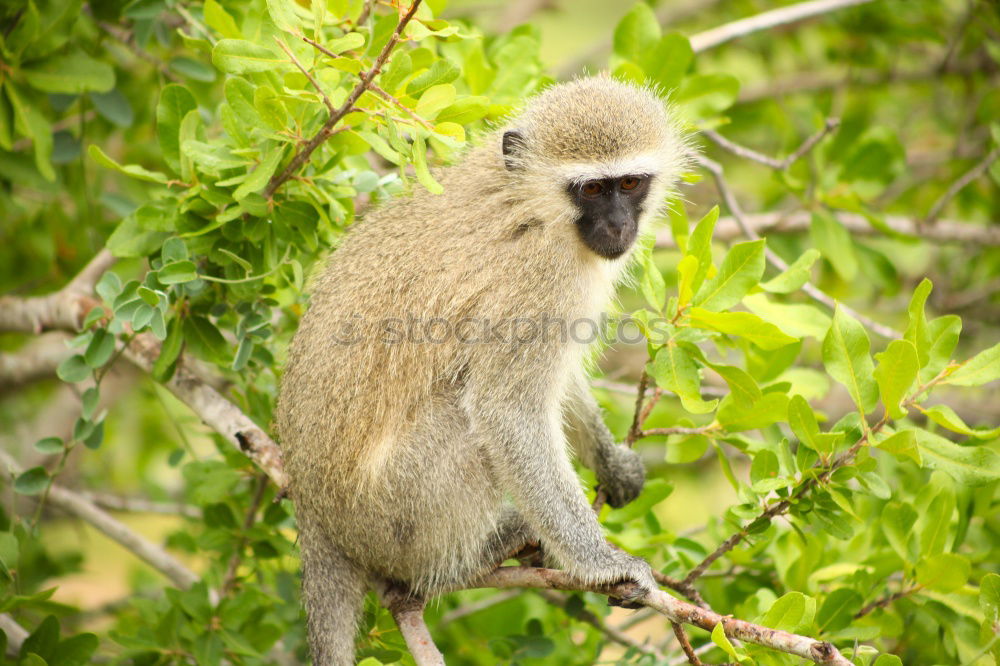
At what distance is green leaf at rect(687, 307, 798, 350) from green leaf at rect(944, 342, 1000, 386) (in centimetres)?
58

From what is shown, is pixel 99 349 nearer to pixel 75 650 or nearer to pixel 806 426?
pixel 75 650

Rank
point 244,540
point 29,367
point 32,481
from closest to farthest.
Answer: point 32,481 < point 244,540 < point 29,367

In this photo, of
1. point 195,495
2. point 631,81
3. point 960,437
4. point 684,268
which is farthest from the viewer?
point 960,437

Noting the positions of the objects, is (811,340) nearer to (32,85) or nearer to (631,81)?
(631,81)

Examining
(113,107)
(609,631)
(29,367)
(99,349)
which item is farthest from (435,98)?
(29,367)

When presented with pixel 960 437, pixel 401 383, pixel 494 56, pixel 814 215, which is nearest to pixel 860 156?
pixel 814 215

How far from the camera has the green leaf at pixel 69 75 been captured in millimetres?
4148

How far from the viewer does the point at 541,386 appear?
13.1 ft

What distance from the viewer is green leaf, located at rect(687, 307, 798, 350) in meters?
3.46

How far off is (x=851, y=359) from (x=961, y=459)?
20.6 inches

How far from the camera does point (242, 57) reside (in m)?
3.16

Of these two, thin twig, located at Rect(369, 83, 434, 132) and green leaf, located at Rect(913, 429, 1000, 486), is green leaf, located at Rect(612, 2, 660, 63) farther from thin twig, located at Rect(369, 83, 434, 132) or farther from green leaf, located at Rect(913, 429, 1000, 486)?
green leaf, located at Rect(913, 429, 1000, 486)

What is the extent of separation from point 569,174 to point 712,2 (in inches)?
171
